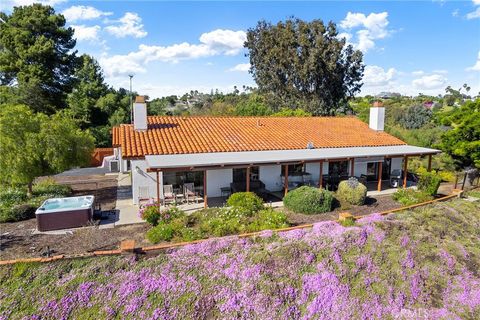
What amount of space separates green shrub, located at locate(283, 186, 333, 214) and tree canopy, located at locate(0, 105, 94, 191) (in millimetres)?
11581

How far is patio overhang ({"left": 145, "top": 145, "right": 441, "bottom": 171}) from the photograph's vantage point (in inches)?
571

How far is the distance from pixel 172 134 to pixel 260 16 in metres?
30.6

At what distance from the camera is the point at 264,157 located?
16578 mm

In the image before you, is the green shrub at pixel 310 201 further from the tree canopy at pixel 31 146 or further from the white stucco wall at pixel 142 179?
the tree canopy at pixel 31 146

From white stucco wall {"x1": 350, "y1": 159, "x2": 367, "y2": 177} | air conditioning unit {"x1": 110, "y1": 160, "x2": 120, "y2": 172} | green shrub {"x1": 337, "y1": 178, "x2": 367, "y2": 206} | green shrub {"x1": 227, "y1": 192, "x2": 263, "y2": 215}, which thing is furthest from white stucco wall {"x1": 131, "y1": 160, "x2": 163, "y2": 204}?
white stucco wall {"x1": 350, "y1": 159, "x2": 367, "y2": 177}

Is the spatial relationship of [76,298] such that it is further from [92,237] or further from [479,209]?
[479,209]

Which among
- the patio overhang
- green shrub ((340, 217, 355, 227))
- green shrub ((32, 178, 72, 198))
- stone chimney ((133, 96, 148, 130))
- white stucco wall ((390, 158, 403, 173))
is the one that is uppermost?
stone chimney ((133, 96, 148, 130))

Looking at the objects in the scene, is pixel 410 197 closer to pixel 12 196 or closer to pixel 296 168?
pixel 296 168

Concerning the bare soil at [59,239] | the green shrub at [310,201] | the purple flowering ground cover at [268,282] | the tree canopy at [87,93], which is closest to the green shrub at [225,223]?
the purple flowering ground cover at [268,282]

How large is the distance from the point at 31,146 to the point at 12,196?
287cm

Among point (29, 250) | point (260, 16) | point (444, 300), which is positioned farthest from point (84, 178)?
point (260, 16)

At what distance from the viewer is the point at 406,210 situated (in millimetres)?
14094

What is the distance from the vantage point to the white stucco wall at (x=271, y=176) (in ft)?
60.7

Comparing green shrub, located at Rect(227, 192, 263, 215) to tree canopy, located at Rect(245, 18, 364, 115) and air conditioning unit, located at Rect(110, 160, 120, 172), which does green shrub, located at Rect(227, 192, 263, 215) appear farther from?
tree canopy, located at Rect(245, 18, 364, 115)
